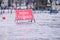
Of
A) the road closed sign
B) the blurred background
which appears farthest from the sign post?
the blurred background

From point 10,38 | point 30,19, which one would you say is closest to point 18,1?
point 30,19

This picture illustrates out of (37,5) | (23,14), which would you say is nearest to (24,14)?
(23,14)

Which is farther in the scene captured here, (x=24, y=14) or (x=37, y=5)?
(x=37, y=5)

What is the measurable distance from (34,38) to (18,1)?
8970 centimetres

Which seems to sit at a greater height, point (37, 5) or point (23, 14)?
point (23, 14)

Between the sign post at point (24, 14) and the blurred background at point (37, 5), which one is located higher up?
the sign post at point (24, 14)

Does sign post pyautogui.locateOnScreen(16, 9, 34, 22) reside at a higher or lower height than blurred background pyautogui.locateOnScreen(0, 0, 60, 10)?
higher

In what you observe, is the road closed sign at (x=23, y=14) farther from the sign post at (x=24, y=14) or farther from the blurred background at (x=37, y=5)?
the blurred background at (x=37, y=5)

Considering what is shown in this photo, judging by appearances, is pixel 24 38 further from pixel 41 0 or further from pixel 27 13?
pixel 41 0

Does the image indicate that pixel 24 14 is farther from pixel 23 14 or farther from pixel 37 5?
pixel 37 5

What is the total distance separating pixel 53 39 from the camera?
12680 mm

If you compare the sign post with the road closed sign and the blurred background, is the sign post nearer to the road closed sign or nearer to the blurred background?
the road closed sign

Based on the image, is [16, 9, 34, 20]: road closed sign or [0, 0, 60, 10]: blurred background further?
[0, 0, 60, 10]: blurred background

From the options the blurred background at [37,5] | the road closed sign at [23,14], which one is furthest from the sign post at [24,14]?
the blurred background at [37,5]
